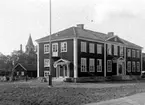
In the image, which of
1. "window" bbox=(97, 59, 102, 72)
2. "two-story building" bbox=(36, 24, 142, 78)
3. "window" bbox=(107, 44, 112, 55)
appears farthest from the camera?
"window" bbox=(107, 44, 112, 55)

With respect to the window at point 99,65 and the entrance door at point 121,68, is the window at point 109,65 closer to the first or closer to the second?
the window at point 99,65

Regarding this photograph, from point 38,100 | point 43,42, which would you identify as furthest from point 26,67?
point 38,100

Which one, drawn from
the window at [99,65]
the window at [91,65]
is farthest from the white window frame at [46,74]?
the window at [99,65]

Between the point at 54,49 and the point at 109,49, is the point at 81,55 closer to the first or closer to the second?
the point at 54,49

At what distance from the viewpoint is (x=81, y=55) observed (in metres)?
40.1

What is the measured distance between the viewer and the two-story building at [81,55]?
39469 millimetres

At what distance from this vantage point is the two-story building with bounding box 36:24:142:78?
1554 inches

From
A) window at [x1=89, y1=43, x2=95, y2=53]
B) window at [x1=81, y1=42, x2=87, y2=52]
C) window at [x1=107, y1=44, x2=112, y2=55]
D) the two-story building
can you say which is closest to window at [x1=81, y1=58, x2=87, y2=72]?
the two-story building

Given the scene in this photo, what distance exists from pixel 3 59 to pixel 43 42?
3871 cm

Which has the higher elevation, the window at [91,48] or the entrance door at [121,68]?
the window at [91,48]

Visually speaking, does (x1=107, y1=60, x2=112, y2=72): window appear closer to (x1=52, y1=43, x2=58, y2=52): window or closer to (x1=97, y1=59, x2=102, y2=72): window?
(x1=97, y1=59, x2=102, y2=72): window

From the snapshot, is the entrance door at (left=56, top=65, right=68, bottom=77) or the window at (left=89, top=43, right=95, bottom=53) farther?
the window at (left=89, top=43, right=95, bottom=53)

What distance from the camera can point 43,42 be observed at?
43656 millimetres

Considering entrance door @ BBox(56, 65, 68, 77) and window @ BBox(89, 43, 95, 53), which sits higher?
window @ BBox(89, 43, 95, 53)
